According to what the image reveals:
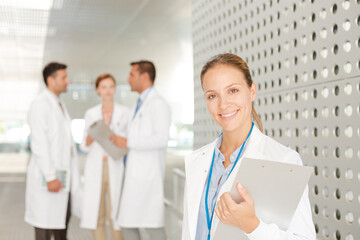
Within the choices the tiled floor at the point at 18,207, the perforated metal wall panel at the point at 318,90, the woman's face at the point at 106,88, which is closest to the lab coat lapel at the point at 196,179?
the perforated metal wall panel at the point at 318,90

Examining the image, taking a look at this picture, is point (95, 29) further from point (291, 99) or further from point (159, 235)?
point (291, 99)

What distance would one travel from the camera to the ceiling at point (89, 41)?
9820mm

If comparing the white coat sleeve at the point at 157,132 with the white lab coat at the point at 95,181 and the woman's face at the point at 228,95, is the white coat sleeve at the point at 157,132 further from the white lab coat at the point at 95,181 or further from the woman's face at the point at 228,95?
the woman's face at the point at 228,95

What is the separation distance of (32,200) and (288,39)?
2.93m

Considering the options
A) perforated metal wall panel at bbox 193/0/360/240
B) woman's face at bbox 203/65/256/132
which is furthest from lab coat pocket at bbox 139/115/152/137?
woman's face at bbox 203/65/256/132

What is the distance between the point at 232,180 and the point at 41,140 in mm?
3046

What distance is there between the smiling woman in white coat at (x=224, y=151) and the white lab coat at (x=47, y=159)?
110 inches

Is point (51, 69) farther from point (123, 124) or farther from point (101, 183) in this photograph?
point (101, 183)

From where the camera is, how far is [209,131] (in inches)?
158

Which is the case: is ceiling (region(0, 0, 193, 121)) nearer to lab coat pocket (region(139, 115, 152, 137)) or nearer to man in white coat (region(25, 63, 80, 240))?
man in white coat (region(25, 63, 80, 240))

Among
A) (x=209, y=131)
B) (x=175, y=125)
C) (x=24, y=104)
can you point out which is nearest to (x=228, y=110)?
(x=209, y=131)

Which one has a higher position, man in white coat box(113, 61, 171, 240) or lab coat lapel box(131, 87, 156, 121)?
lab coat lapel box(131, 87, 156, 121)

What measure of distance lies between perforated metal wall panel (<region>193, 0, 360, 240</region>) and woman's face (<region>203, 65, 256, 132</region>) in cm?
61

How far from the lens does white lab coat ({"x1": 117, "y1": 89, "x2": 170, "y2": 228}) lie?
424 cm
